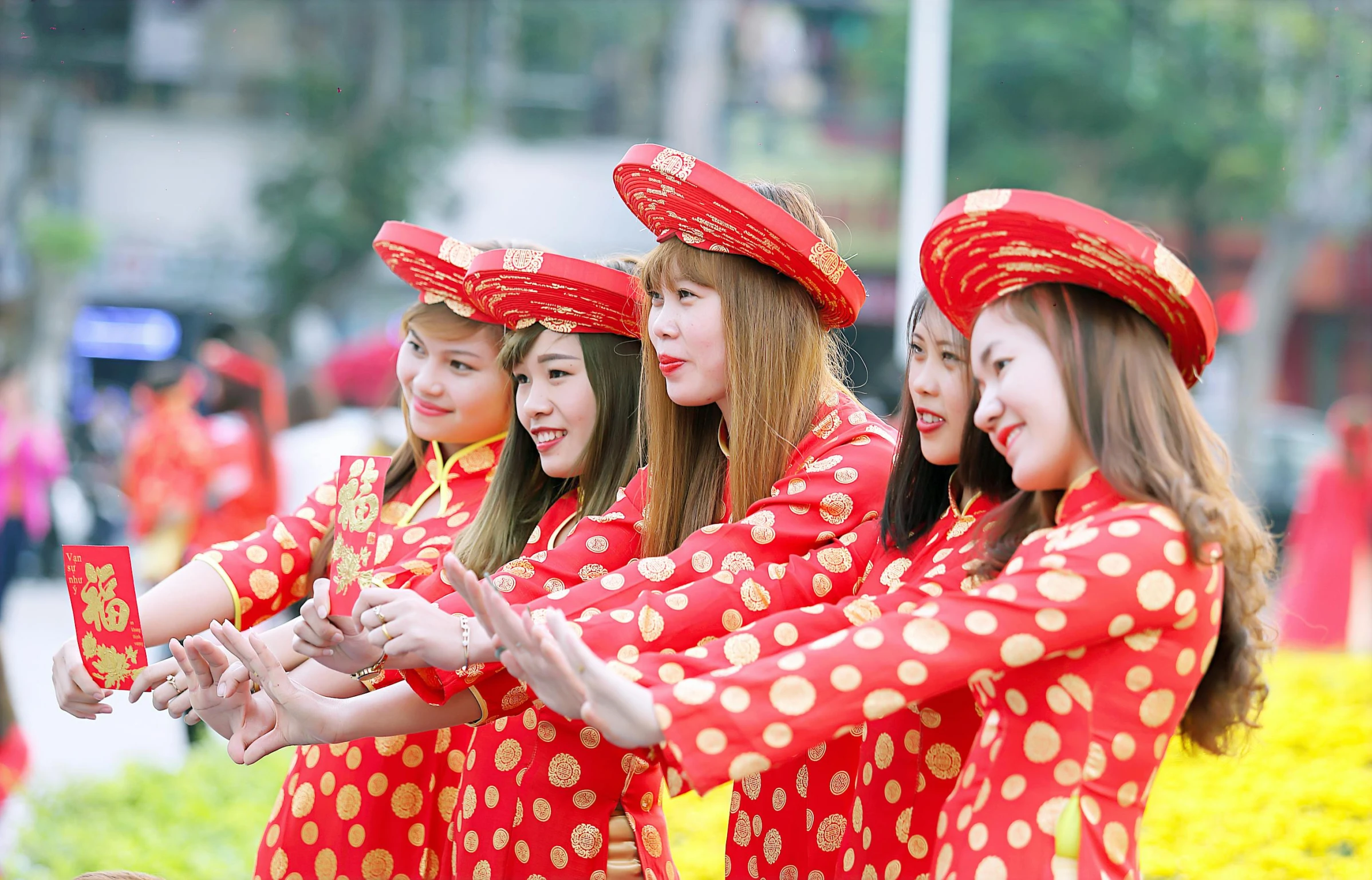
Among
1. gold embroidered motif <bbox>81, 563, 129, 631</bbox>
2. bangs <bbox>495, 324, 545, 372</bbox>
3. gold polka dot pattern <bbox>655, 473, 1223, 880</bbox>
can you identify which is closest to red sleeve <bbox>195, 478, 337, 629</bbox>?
gold embroidered motif <bbox>81, 563, 129, 631</bbox>

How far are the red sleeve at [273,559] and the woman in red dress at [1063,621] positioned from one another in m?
1.19

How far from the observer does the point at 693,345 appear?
2404 mm

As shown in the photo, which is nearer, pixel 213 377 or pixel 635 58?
pixel 213 377

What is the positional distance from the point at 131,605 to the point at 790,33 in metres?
19.2

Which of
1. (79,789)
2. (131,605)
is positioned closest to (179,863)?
(79,789)

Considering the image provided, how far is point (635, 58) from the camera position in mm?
19188

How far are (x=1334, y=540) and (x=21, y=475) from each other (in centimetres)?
888

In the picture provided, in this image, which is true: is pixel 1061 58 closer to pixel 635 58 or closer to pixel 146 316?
pixel 635 58

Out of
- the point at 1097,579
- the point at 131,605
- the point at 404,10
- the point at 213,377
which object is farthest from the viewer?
the point at 404,10

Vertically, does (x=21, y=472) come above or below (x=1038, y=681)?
below

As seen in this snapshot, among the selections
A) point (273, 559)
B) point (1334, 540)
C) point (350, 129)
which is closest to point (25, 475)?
point (273, 559)

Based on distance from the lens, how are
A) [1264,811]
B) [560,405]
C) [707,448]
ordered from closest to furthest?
[707,448], [560,405], [1264,811]

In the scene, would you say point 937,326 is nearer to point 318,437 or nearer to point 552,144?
point 318,437

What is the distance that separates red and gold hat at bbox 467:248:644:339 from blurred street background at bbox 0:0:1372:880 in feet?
36.6
